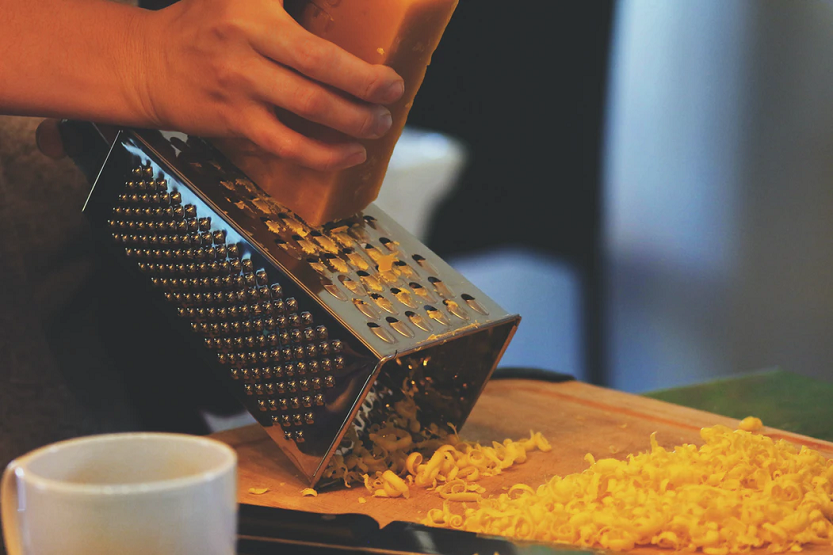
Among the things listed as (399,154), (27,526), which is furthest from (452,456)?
(399,154)

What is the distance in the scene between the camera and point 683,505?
0.76m

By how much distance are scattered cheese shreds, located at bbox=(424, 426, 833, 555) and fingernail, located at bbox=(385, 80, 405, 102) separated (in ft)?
1.46

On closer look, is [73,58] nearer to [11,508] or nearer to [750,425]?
[11,508]

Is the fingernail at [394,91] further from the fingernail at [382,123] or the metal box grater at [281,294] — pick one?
the metal box grater at [281,294]

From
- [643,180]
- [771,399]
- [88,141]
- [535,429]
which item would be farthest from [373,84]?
[643,180]

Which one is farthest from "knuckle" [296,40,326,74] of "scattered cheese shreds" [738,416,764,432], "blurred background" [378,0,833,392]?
"blurred background" [378,0,833,392]

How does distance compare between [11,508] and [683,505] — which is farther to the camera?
[683,505]

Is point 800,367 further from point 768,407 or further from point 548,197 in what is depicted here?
point 768,407

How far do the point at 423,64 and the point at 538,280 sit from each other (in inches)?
96.7

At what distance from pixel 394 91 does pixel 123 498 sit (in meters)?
0.52

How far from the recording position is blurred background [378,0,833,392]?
2.94 m

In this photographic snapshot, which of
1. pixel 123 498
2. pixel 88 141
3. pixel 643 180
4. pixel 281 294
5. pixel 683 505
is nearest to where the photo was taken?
pixel 123 498

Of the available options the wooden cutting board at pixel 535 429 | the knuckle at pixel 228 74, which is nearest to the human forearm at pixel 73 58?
the knuckle at pixel 228 74

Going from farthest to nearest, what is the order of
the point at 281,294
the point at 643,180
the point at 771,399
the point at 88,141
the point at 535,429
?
the point at 643,180 < the point at 771,399 < the point at 535,429 < the point at 88,141 < the point at 281,294
